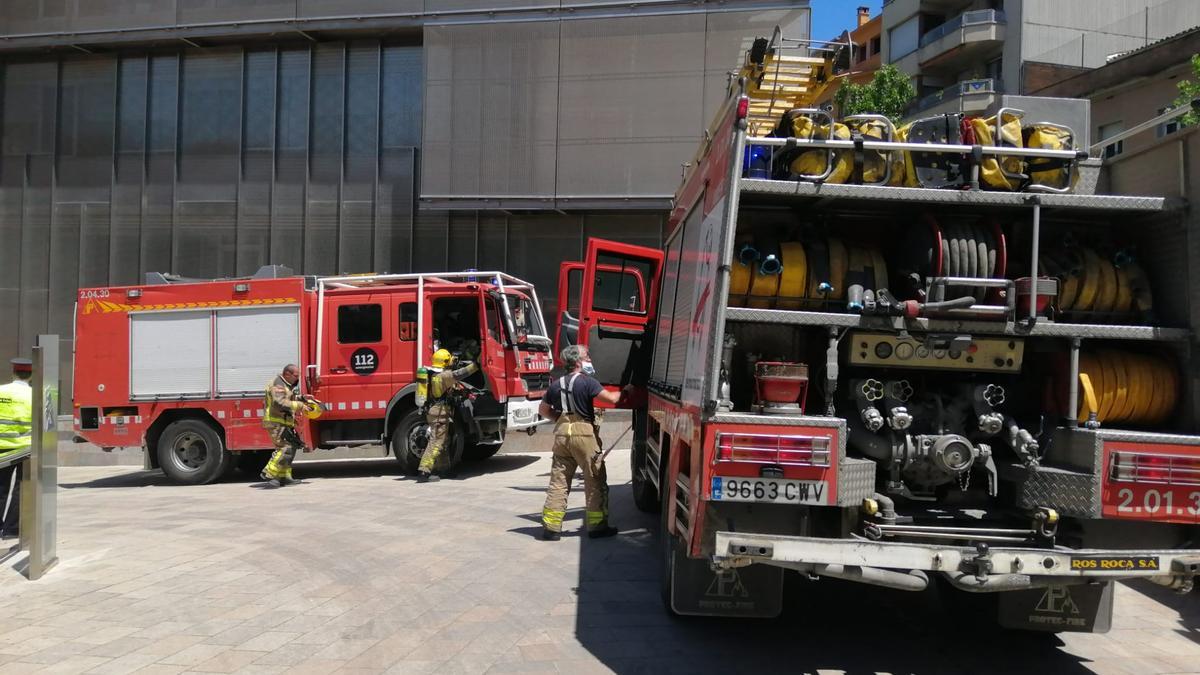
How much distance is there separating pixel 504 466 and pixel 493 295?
277 centimetres

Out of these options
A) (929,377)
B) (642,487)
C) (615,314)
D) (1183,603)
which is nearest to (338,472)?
(642,487)

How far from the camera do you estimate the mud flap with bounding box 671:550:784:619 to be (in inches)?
202

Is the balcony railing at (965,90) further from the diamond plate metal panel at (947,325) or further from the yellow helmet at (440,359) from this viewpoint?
the diamond plate metal panel at (947,325)

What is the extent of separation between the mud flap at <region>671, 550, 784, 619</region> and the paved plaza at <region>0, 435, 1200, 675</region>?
26 cm

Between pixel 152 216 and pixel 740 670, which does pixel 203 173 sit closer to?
pixel 152 216

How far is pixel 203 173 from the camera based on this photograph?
2005 centimetres

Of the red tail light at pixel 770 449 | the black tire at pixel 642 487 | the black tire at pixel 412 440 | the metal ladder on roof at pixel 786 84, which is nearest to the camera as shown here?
the red tail light at pixel 770 449

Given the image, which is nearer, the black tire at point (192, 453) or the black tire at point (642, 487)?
the black tire at point (642, 487)

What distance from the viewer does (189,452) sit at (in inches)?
505

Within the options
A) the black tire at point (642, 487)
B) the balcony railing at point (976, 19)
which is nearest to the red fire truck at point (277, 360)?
the black tire at point (642, 487)

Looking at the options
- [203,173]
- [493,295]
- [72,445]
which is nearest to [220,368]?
[493,295]

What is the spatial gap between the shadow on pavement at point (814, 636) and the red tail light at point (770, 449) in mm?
1399

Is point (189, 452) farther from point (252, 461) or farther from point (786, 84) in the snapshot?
point (786, 84)

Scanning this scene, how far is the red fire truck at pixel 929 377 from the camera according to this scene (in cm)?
436
